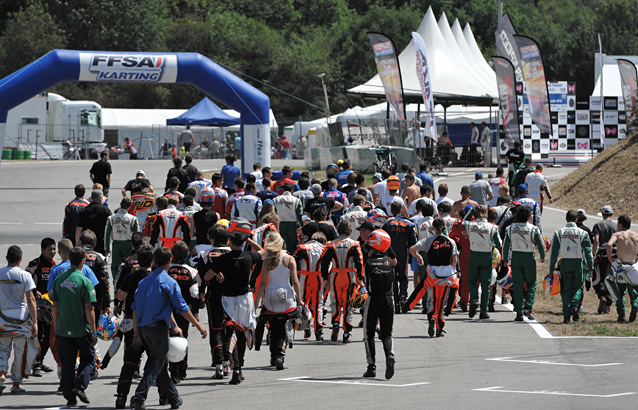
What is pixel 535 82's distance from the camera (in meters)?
33.7

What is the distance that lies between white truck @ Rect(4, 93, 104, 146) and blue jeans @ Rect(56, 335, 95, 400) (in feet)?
134

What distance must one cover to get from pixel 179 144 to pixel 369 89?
11.4 m

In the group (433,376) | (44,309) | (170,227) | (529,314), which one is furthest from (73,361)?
(529,314)

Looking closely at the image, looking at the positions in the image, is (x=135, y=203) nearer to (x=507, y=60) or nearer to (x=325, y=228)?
(x=325, y=228)

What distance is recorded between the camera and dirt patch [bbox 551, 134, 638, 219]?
27.6 meters

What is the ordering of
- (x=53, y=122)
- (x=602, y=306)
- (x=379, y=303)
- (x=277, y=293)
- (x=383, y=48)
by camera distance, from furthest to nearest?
(x=53, y=122) → (x=383, y=48) → (x=602, y=306) → (x=277, y=293) → (x=379, y=303)

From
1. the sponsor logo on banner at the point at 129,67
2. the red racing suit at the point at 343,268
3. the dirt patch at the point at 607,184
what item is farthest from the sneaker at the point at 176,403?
the dirt patch at the point at 607,184

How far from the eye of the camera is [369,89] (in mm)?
42250

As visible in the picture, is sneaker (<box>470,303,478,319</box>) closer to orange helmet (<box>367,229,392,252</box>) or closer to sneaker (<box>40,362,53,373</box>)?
orange helmet (<box>367,229,392,252</box>)

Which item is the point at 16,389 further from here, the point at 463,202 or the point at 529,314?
the point at 463,202

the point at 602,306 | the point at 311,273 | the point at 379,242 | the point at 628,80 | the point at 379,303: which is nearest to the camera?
the point at 379,303

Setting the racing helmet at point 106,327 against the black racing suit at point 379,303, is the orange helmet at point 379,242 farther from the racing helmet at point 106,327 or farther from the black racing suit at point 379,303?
the racing helmet at point 106,327

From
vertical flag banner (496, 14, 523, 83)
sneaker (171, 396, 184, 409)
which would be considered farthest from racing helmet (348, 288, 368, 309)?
vertical flag banner (496, 14, 523, 83)

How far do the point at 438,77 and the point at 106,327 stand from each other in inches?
1405
